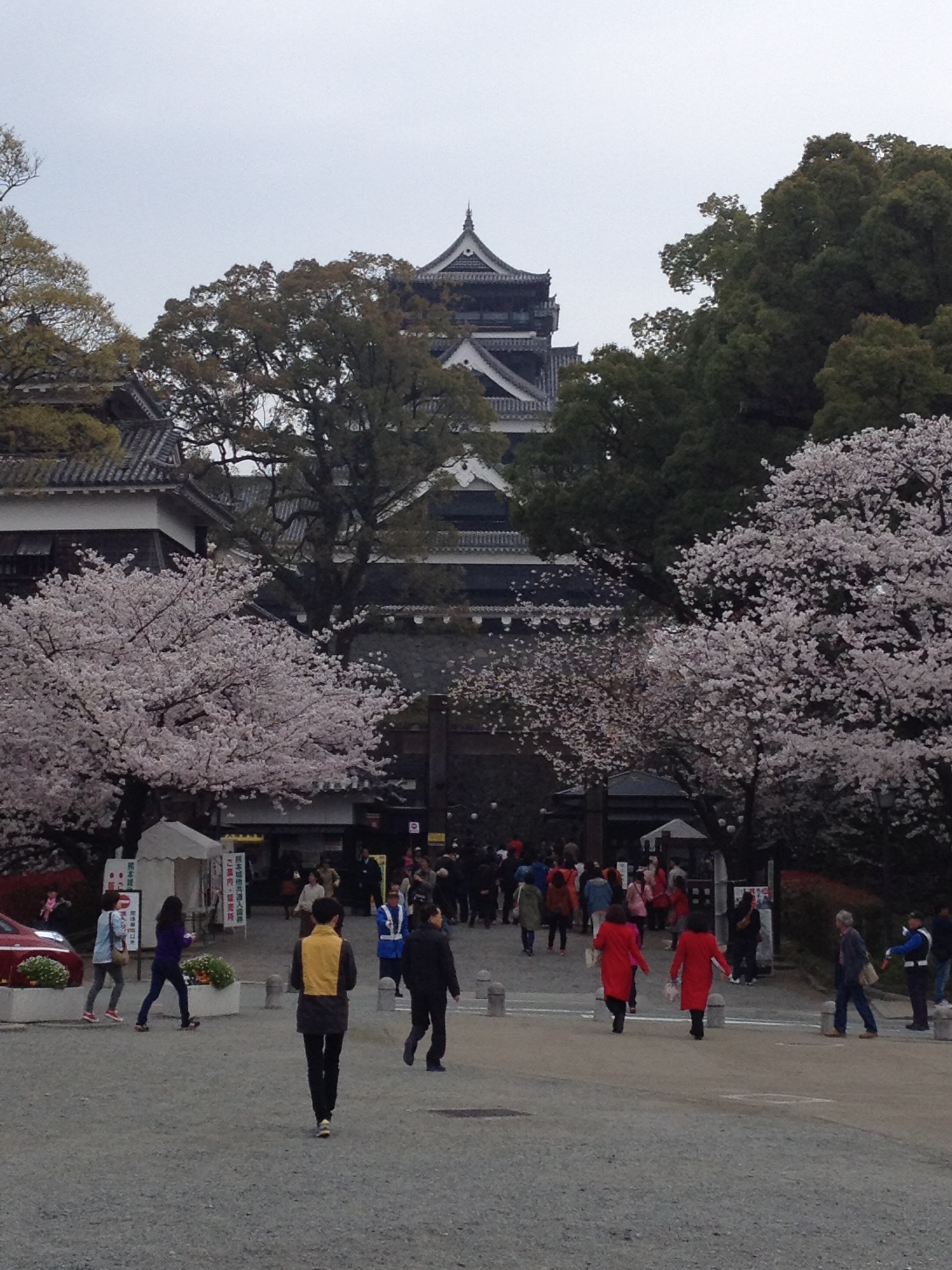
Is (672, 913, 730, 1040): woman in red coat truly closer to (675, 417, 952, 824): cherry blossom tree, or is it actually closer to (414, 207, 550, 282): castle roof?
(675, 417, 952, 824): cherry blossom tree

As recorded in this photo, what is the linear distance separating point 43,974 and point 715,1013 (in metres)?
8.14

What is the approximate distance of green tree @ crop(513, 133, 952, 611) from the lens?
90.0 ft

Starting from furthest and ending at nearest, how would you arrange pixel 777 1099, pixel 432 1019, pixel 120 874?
1. pixel 120 874
2. pixel 432 1019
3. pixel 777 1099

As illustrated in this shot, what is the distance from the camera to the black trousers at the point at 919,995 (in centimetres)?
2005

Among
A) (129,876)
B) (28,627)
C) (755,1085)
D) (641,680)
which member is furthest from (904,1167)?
(641,680)

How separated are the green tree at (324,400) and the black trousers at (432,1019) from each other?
2737 centimetres

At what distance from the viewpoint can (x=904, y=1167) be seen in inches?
412

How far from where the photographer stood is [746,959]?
83.6ft

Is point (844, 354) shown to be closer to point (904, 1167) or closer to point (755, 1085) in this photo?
point (755, 1085)

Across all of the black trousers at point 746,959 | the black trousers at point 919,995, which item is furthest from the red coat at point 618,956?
the black trousers at point 746,959

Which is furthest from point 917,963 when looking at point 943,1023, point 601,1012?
point 601,1012

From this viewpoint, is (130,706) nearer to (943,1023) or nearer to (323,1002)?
(943,1023)

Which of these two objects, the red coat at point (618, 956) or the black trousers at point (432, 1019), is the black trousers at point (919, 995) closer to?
the red coat at point (618, 956)

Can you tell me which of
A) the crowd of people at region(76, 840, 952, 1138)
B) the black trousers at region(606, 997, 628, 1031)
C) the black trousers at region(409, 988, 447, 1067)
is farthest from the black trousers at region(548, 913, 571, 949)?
the black trousers at region(409, 988, 447, 1067)
